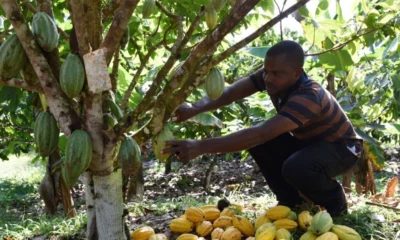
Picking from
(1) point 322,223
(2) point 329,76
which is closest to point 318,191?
(1) point 322,223

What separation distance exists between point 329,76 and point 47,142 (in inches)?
145

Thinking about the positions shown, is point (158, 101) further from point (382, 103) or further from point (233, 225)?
point (382, 103)

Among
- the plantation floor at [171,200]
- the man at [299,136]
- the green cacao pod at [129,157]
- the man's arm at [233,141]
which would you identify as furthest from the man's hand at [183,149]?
the plantation floor at [171,200]

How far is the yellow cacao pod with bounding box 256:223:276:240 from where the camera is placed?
227 cm

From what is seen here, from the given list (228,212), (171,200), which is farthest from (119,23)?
(171,200)

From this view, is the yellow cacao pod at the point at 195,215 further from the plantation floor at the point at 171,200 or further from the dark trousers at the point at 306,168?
the dark trousers at the point at 306,168

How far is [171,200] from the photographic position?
4.20m

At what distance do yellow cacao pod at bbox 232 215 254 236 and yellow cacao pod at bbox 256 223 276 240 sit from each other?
0.50 ft

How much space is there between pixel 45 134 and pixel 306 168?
4.71ft

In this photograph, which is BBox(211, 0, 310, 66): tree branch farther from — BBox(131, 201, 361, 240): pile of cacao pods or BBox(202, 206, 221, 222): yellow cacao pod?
BBox(202, 206, 221, 222): yellow cacao pod

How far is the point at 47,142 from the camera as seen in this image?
1.73m

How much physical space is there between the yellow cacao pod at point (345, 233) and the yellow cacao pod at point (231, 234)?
1.63 ft

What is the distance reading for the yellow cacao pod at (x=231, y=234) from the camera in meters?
2.40

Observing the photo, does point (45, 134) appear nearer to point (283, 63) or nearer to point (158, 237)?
point (158, 237)
